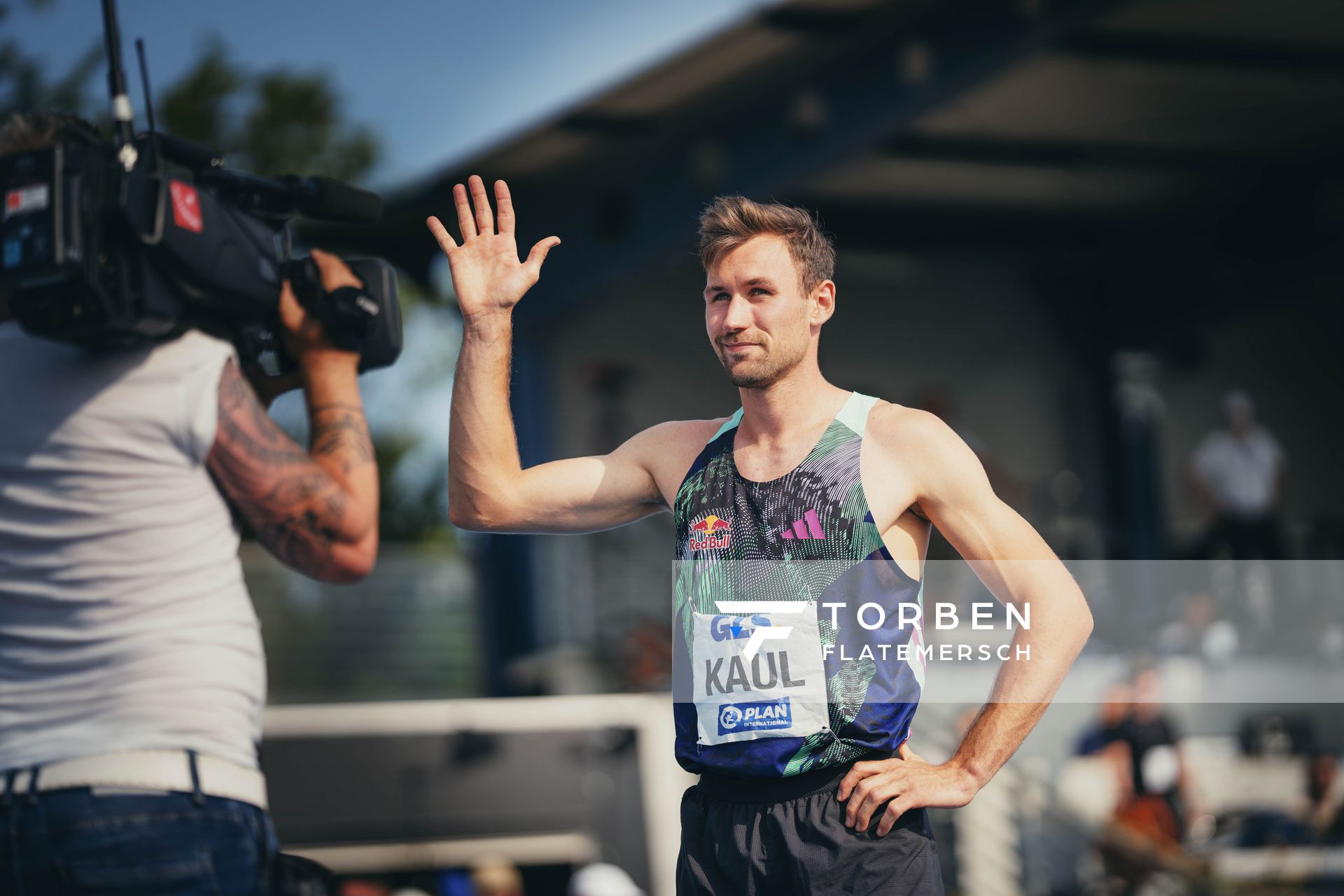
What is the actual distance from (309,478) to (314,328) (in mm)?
363

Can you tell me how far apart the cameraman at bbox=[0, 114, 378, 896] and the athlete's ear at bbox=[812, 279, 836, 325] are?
4.50ft

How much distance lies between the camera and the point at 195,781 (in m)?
2.45

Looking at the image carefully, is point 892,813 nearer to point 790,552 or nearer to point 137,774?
point 790,552

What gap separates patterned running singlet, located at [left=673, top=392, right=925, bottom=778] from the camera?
314cm

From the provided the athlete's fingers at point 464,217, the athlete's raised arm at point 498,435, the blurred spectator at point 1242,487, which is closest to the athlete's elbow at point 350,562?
the athlete's raised arm at point 498,435

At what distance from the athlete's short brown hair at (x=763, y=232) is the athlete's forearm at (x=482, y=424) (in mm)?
540

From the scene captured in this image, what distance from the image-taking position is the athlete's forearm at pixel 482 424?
342 cm

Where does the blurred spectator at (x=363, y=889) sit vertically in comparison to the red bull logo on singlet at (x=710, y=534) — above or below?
below

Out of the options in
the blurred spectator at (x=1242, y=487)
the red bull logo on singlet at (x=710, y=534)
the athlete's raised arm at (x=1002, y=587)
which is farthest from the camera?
the blurred spectator at (x=1242, y=487)

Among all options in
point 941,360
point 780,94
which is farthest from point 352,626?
point 941,360

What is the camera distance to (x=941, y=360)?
58.4ft

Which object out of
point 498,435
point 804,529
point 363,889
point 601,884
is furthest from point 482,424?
point 363,889

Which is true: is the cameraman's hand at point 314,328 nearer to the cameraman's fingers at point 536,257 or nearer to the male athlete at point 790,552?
the male athlete at point 790,552

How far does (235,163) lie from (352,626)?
31.5ft
